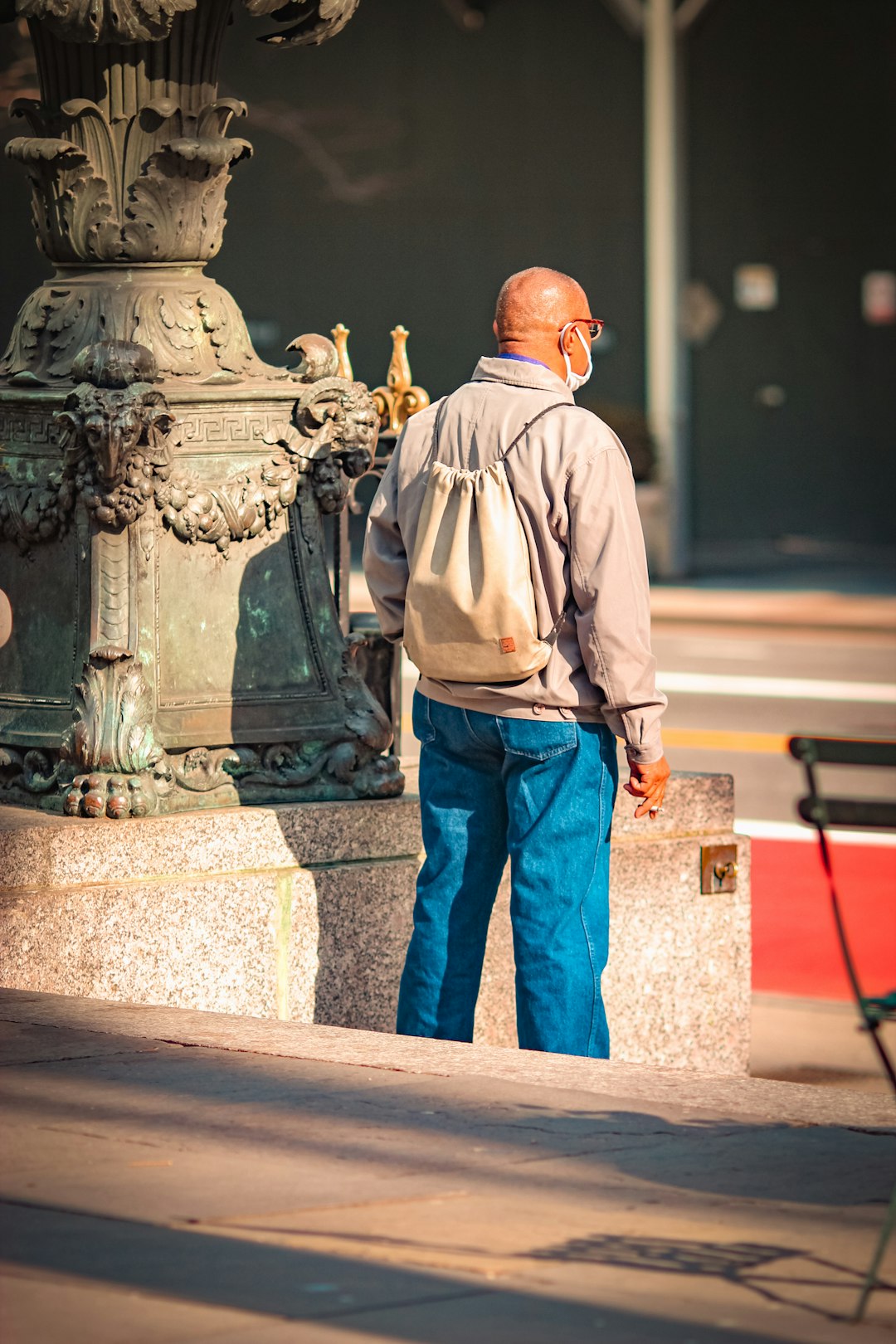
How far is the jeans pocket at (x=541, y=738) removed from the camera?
4988mm

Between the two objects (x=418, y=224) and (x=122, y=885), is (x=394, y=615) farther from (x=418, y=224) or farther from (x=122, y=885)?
(x=418, y=224)

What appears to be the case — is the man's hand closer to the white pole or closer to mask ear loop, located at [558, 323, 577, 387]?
mask ear loop, located at [558, 323, 577, 387]

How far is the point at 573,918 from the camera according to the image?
506cm

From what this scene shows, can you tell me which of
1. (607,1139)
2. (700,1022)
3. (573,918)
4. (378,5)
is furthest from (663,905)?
(378,5)

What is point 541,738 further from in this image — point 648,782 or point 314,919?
point 314,919

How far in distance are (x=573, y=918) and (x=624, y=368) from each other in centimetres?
2228

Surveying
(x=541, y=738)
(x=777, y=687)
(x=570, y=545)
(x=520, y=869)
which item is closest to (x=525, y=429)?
(x=570, y=545)

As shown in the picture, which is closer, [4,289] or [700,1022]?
[700,1022]

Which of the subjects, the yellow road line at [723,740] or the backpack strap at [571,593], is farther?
the yellow road line at [723,740]

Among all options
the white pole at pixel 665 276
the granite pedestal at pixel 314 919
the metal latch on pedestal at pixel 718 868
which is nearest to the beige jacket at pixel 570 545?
the granite pedestal at pixel 314 919

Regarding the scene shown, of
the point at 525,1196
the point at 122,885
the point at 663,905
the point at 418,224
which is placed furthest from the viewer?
the point at 418,224

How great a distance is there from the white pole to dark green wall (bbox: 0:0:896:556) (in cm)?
378

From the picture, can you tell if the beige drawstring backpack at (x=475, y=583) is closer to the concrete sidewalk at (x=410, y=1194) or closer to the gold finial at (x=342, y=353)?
the concrete sidewalk at (x=410, y=1194)

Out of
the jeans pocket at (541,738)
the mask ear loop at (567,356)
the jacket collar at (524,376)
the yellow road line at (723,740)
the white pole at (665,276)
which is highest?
the white pole at (665,276)
